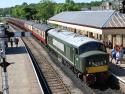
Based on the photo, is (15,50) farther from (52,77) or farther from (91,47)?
(91,47)

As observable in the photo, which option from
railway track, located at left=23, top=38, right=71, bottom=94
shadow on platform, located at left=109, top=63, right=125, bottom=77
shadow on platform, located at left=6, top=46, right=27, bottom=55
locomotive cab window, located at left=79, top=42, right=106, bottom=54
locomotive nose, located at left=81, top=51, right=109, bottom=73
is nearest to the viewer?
locomotive nose, located at left=81, top=51, right=109, bottom=73

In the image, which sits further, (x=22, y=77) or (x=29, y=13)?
(x=29, y=13)

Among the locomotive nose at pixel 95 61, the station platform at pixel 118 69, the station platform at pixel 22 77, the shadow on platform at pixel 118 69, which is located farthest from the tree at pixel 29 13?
the locomotive nose at pixel 95 61

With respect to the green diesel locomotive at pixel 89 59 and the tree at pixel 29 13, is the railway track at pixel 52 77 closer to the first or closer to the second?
the green diesel locomotive at pixel 89 59

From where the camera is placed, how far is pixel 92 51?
2122 centimetres

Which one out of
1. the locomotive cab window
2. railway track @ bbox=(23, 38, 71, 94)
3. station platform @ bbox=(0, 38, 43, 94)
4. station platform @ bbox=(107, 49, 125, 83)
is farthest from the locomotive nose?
station platform @ bbox=(0, 38, 43, 94)

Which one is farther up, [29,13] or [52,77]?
[29,13]

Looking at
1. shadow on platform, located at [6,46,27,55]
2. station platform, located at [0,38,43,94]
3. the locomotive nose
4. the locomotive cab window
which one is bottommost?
shadow on platform, located at [6,46,27,55]

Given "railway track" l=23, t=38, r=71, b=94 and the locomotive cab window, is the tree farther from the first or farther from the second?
the locomotive cab window

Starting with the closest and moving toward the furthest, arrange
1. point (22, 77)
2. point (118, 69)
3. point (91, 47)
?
point (91, 47) < point (22, 77) < point (118, 69)

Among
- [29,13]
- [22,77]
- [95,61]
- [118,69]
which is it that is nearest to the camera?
[95,61]

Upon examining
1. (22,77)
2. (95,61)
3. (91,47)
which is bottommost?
(22,77)

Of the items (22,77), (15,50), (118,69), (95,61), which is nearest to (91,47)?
(95,61)

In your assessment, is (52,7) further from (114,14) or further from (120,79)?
(120,79)
